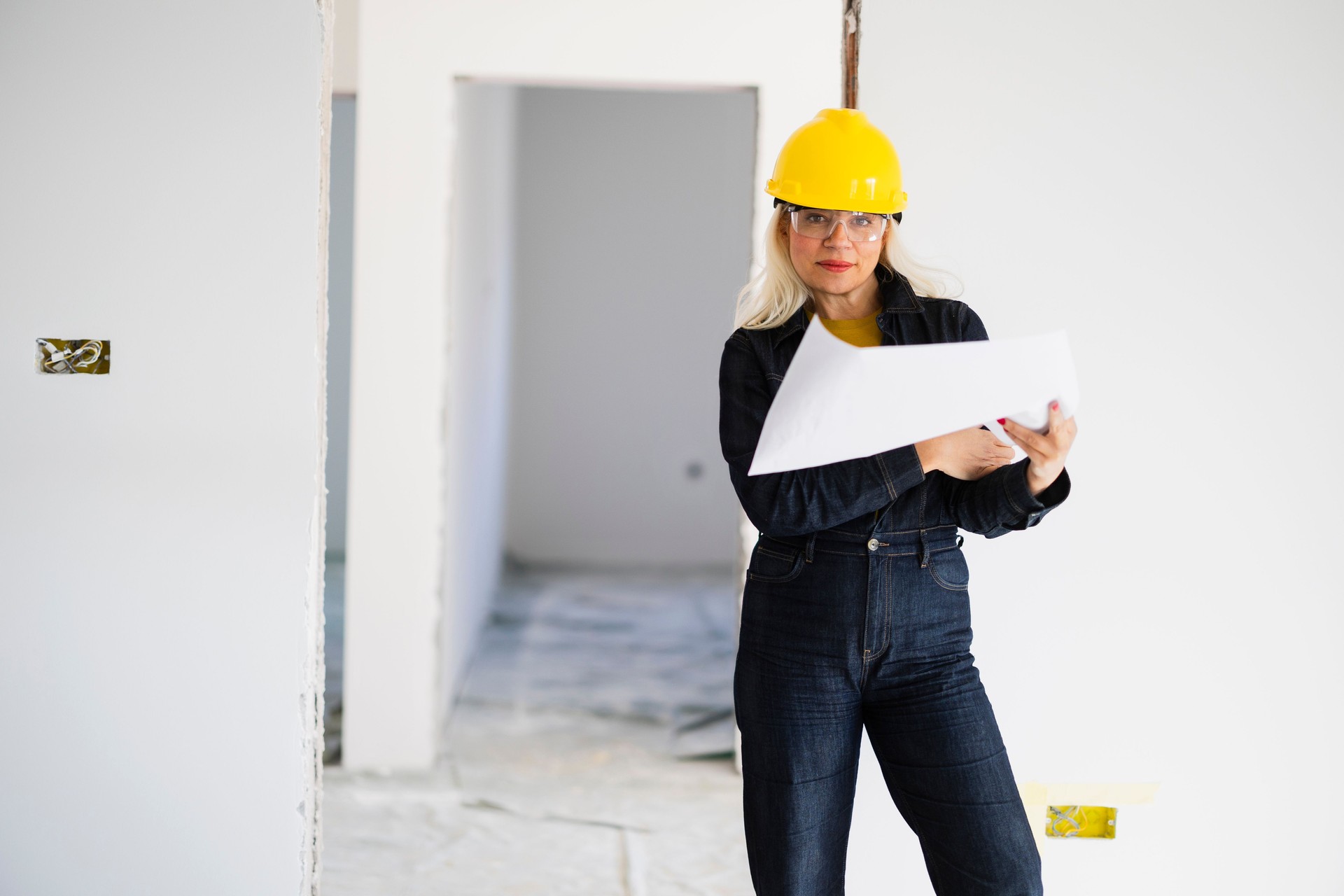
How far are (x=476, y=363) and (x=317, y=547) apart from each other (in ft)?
8.85

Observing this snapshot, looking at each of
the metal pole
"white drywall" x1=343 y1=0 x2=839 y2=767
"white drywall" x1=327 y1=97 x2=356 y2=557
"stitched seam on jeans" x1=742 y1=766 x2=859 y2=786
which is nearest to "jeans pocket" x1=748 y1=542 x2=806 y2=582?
"stitched seam on jeans" x1=742 y1=766 x2=859 y2=786

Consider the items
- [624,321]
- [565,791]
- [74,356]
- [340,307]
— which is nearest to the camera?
[74,356]

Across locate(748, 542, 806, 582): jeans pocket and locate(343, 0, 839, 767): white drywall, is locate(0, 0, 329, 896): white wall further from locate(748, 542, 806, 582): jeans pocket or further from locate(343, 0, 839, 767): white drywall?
locate(343, 0, 839, 767): white drywall

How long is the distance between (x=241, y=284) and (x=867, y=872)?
4.81ft

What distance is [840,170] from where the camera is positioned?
142 cm

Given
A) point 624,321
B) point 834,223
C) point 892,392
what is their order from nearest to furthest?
point 892,392, point 834,223, point 624,321

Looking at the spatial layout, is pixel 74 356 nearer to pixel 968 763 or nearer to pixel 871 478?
pixel 871 478

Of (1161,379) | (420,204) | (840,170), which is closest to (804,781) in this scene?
(840,170)

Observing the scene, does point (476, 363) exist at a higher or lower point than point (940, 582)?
higher

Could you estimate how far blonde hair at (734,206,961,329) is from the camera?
150 centimetres

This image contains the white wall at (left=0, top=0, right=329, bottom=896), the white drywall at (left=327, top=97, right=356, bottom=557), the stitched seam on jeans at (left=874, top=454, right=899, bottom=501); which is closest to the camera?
the stitched seam on jeans at (left=874, top=454, right=899, bottom=501)

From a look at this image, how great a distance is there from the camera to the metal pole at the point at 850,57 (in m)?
1.88

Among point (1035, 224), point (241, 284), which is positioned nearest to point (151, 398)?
point (241, 284)

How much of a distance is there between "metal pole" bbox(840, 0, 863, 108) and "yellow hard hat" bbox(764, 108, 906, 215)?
0.45 metres
